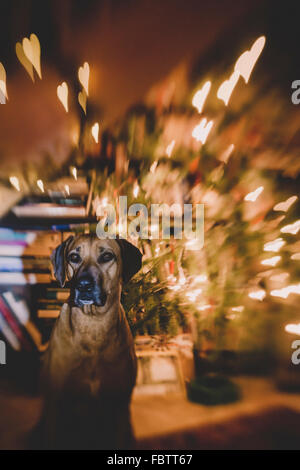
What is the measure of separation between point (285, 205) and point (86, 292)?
1.01 meters

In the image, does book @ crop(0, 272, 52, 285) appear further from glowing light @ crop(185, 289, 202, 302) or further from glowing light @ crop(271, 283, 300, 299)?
glowing light @ crop(271, 283, 300, 299)

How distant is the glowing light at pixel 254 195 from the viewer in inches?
44.4

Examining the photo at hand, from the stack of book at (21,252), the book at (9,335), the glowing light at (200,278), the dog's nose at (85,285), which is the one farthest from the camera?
the stack of book at (21,252)

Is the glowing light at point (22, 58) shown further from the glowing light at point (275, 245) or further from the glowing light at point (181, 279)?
the glowing light at point (275, 245)

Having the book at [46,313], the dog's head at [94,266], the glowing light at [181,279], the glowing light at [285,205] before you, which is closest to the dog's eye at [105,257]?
the dog's head at [94,266]

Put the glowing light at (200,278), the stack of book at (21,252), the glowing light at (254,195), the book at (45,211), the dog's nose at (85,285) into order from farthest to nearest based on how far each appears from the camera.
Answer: the stack of book at (21,252), the book at (45,211), the glowing light at (200,278), the glowing light at (254,195), the dog's nose at (85,285)

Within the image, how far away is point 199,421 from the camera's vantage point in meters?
1.57

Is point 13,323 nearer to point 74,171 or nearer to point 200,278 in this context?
point 74,171

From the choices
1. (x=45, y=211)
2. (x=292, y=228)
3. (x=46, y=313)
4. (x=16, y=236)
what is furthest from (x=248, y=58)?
(x=46, y=313)

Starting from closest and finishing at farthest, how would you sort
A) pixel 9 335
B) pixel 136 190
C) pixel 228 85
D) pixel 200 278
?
pixel 228 85
pixel 200 278
pixel 136 190
pixel 9 335

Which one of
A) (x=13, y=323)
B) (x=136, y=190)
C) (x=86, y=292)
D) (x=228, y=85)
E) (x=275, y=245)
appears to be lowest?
(x=13, y=323)

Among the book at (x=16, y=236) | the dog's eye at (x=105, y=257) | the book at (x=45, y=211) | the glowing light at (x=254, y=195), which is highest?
the book at (x=45, y=211)

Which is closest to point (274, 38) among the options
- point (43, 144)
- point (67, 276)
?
point (43, 144)
